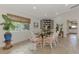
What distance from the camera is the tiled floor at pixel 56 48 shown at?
18.0 ft

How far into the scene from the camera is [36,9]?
541 cm

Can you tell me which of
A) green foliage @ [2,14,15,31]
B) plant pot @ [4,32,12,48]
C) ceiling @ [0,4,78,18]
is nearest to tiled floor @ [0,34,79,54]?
plant pot @ [4,32,12,48]

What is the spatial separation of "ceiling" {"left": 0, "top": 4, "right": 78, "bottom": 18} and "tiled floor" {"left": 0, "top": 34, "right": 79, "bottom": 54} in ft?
3.44

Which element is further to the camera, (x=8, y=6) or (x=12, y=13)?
(x=12, y=13)

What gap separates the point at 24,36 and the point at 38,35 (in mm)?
527

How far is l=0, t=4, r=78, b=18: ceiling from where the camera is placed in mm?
5070

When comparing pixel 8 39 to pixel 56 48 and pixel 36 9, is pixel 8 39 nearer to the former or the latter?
pixel 36 9

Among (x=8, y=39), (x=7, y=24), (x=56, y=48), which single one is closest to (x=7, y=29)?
(x=7, y=24)

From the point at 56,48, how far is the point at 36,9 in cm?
161

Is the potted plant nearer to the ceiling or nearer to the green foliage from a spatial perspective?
the green foliage

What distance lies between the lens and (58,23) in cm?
574
